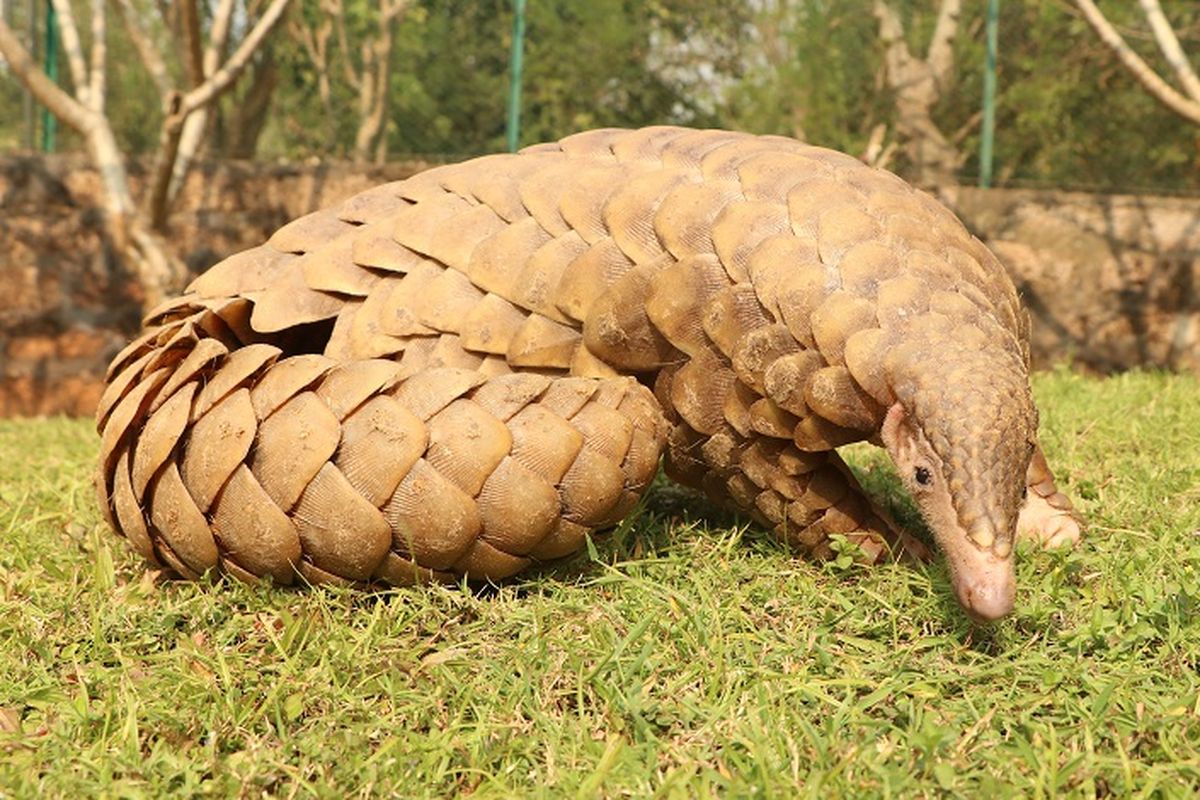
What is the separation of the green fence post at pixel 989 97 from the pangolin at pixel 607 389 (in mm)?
4383

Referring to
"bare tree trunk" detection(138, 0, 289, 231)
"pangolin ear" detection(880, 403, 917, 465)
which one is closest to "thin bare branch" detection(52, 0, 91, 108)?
"bare tree trunk" detection(138, 0, 289, 231)

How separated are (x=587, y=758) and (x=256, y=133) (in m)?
9.03

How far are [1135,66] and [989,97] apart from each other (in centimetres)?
113

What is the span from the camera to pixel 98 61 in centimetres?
502

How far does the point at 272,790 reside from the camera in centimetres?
160

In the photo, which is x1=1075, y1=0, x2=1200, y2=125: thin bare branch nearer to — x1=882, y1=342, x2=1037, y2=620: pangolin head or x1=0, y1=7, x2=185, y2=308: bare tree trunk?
x1=882, y1=342, x2=1037, y2=620: pangolin head

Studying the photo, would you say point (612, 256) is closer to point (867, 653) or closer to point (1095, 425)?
point (867, 653)

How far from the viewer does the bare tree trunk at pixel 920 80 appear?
7.93 m

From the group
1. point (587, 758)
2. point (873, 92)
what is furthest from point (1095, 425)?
point (873, 92)

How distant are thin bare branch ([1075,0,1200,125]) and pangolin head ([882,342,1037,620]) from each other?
13.9 ft

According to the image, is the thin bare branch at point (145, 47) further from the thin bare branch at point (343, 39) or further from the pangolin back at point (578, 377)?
the thin bare branch at point (343, 39)

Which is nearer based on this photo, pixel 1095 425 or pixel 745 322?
pixel 745 322

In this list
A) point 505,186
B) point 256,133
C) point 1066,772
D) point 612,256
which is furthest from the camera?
point 256,133

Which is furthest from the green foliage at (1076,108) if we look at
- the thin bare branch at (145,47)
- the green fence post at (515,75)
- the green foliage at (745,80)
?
the thin bare branch at (145,47)
